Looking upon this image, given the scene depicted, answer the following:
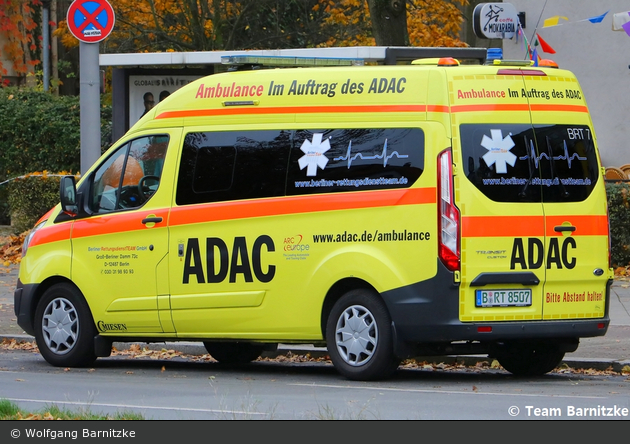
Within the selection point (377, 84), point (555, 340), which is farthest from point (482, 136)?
point (555, 340)

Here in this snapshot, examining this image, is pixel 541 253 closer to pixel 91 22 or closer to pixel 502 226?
pixel 502 226

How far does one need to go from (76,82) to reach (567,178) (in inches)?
1253

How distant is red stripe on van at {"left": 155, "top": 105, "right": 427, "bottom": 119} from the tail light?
1.65 feet

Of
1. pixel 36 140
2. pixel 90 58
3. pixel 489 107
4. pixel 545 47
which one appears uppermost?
pixel 545 47

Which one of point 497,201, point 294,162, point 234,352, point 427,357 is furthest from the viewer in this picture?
point 234,352

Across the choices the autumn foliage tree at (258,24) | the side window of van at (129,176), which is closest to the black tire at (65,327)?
the side window of van at (129,176)

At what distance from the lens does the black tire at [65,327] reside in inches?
411

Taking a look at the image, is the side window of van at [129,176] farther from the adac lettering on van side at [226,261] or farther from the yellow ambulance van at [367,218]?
the adac lettering on van side at [226,261]

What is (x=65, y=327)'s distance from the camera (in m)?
10.6

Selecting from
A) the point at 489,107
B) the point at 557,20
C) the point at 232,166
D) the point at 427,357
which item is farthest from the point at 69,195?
the point at 557,20

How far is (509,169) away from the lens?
8719 mm

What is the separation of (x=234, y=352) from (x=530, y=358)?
9.25 feet
